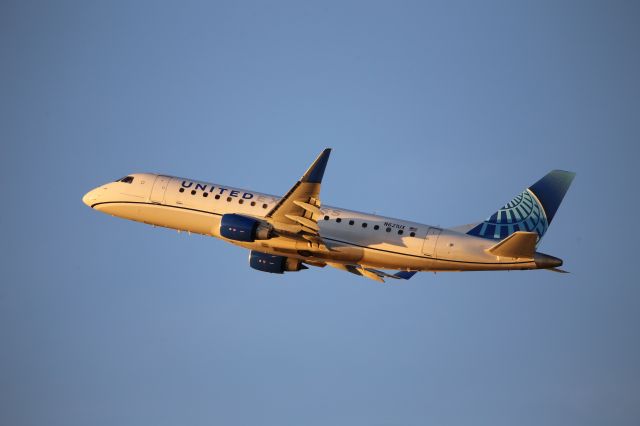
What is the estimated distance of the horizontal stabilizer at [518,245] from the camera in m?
53.8

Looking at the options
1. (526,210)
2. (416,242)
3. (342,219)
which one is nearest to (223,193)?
(342,219)

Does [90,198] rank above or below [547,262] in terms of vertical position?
above

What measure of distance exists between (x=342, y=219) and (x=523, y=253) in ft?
38.0

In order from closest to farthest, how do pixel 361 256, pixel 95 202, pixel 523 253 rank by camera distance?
pixel 523 253 < pixel 361 256 < pixel 95 202

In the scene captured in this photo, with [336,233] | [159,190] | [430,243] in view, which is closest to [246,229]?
[336,233]

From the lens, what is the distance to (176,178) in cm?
6500

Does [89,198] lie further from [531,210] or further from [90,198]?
[531,210]

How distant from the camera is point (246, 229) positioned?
57.8 m

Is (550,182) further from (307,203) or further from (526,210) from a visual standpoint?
(307,203)

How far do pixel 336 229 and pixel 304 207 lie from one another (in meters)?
5.18

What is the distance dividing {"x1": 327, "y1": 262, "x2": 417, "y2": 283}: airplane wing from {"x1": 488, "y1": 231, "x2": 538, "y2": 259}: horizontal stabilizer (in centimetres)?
1064

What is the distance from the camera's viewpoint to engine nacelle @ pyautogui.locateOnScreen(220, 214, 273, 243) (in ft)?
190

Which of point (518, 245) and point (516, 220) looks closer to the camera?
point (518, 245)

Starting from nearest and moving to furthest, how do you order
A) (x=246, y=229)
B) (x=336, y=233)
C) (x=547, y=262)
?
(x=547, y=262)
(x=246, y=229)
(x=336, y=233)
